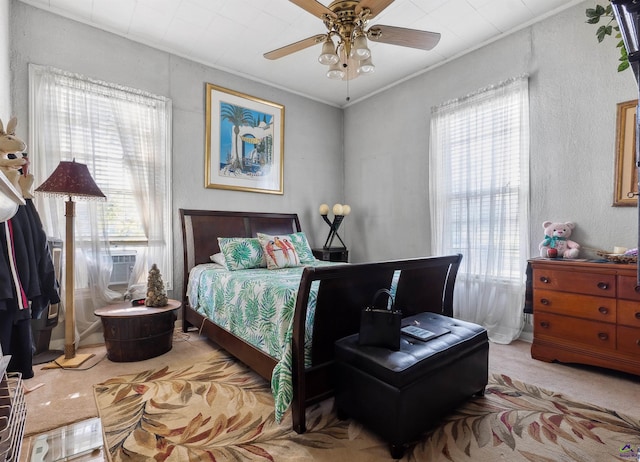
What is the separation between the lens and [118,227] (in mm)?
3102

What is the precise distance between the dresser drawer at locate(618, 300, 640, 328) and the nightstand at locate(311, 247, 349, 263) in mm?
2764

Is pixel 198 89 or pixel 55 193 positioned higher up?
pixel 198 89

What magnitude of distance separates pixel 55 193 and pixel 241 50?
2.24m

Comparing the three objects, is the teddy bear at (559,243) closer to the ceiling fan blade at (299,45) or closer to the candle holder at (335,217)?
the candle holder at (335,217)

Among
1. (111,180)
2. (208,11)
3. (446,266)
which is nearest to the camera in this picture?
(446,266)

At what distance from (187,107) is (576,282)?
396 centimetres

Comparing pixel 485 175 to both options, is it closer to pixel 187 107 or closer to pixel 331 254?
pixel 331 254

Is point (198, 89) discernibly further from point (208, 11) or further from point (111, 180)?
point (111, 180)

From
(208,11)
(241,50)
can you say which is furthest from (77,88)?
(241,50)

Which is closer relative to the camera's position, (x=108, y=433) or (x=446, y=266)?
(x=108, y=433)

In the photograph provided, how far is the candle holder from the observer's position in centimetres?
424

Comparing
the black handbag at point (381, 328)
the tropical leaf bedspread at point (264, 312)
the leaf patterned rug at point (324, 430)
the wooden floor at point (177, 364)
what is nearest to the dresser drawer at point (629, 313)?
the wooden floor at point (177, 364)

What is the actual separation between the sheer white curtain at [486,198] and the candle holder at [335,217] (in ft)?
3.69

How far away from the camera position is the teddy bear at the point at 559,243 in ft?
8.71
